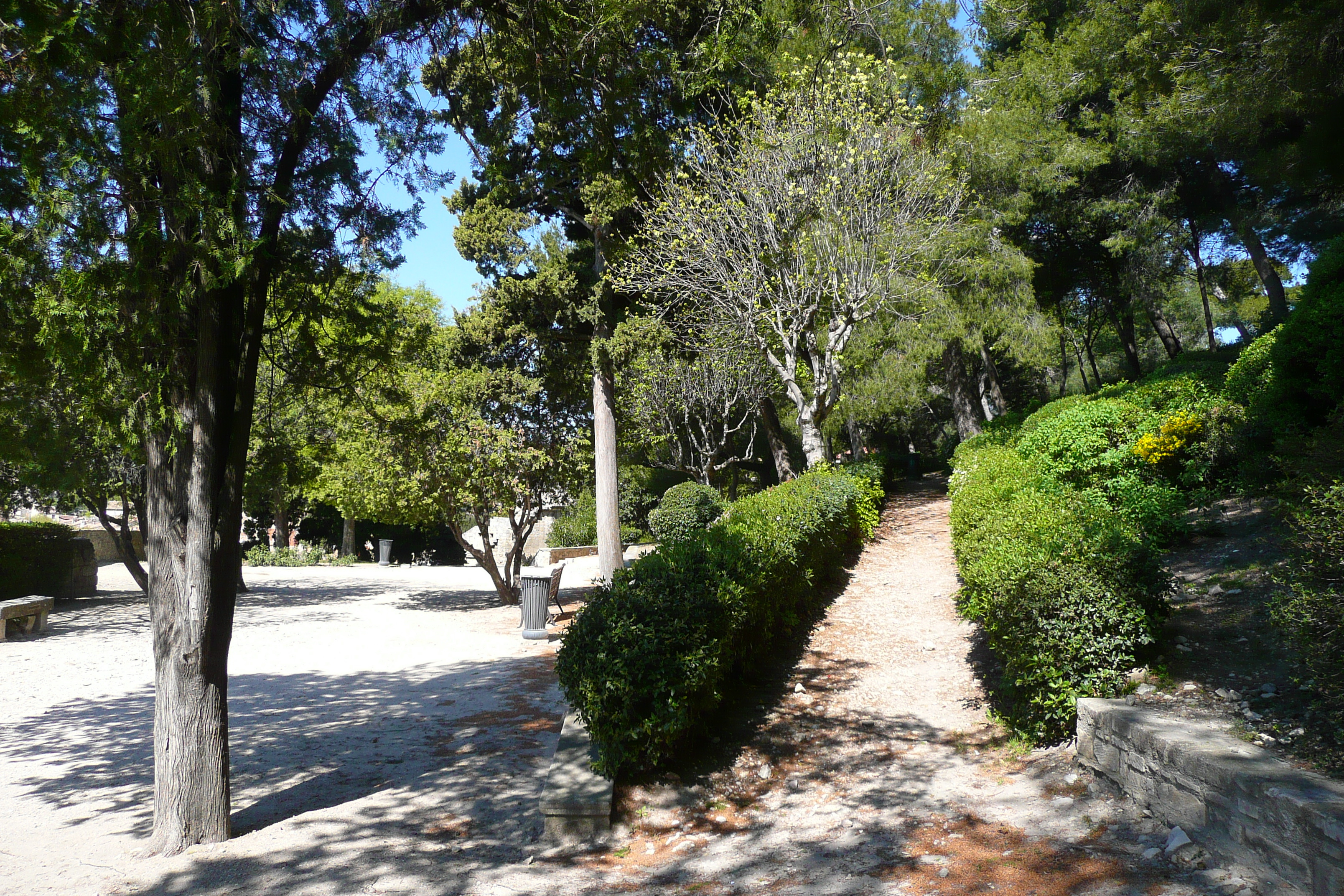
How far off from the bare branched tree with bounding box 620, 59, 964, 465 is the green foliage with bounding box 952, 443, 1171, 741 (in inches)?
275

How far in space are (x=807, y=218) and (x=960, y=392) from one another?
10.5 metres

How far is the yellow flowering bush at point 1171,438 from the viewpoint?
28.0 feet

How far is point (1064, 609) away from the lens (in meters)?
4.73

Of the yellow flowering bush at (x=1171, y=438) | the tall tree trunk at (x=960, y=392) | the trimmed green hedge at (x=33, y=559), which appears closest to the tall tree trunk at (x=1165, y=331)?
the tall tree trunk at (x=960, y=392)

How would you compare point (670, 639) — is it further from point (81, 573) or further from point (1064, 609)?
point (81, 573)

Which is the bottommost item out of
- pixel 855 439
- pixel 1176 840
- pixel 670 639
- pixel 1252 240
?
pixel 1176 840

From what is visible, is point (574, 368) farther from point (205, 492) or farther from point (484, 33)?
point (205, 492)

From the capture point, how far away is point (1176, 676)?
183 inches

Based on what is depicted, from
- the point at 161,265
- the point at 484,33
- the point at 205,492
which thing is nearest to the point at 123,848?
the point at 205,492

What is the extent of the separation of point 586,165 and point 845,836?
34.6 feet

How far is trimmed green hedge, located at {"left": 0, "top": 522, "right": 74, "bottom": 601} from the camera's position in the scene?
1396 cm

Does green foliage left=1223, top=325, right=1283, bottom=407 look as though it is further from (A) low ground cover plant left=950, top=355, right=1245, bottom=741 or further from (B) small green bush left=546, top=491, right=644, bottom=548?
(B) small green bush left=546, top=491, right=644, bottom=548

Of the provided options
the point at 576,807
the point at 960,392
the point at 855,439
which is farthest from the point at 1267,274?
the point at 576,807

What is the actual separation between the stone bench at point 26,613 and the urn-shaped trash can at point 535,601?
23.7 feet
